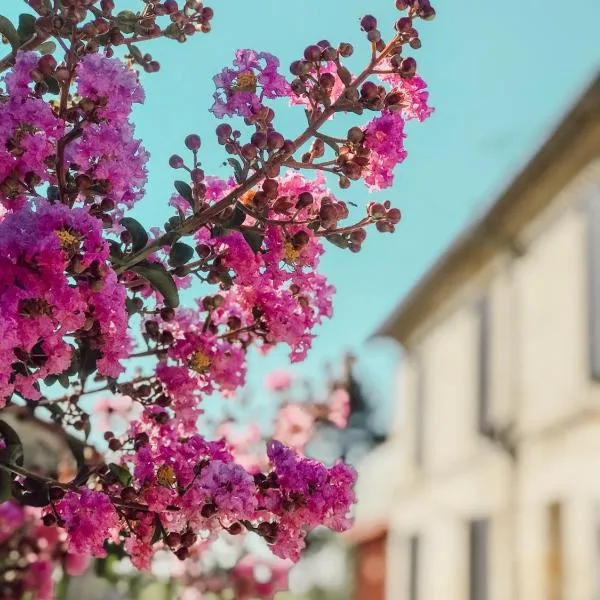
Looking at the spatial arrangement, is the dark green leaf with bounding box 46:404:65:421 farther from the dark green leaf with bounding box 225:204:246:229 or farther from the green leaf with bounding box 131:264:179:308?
the dark green leaf with bounding box 225:204:246:229

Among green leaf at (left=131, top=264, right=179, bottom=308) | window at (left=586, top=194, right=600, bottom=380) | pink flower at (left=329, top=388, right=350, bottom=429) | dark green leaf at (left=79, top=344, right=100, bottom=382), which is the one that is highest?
window at (left=586, top=194, right=600, bottom=380)

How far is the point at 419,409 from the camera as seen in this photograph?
1136cm

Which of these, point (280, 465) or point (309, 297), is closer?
point (280, 465)

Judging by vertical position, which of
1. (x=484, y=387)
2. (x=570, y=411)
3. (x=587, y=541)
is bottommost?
(x=587, y=541)

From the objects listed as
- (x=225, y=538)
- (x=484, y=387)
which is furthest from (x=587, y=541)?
(x=225, y=538)

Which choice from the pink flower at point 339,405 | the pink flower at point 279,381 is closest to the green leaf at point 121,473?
the pink flower at point 339,405

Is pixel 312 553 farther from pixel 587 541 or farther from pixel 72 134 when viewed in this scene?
pixel 72 134

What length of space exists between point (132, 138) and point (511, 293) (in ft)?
23.9

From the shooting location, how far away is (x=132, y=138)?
71.1 inches

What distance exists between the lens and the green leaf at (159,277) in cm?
185

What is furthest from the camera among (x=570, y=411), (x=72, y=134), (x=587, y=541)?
(x=570, y=411)

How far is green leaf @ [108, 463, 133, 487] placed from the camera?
6.48ft

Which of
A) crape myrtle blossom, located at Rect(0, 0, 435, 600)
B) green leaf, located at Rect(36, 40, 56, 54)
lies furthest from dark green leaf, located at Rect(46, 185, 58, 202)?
green leaf, located at Rect(36, 40, 56, 54)

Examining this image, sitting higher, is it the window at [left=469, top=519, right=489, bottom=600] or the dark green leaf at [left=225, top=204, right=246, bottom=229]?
the window at [left=469, top=519, right=489, bottom=600]
